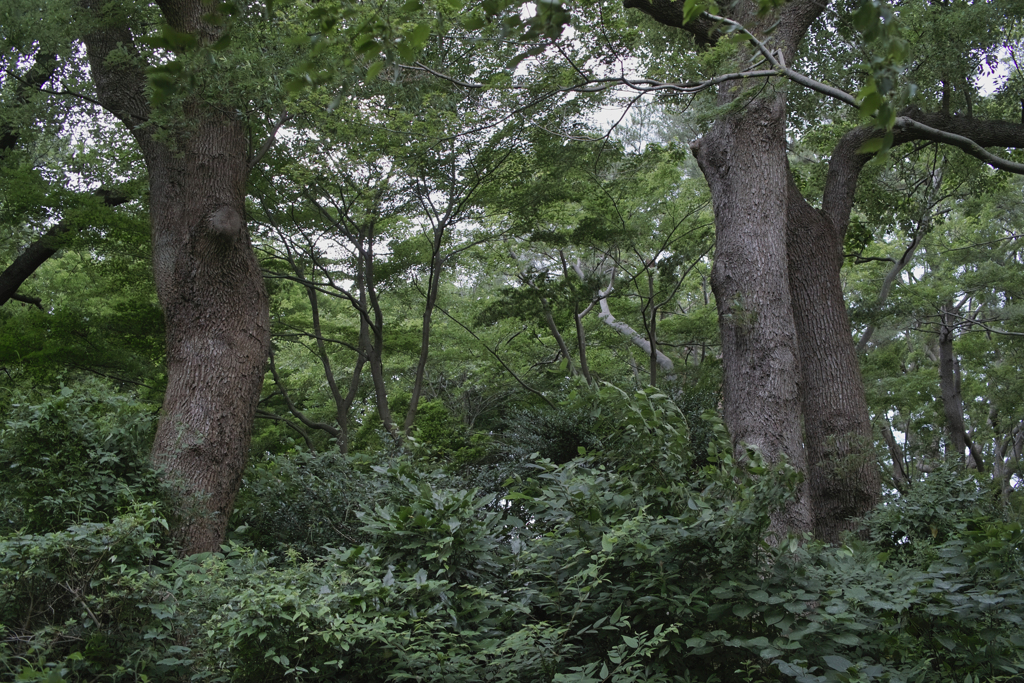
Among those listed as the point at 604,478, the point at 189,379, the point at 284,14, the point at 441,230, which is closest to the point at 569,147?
the point at 441,230

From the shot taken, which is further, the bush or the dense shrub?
the bush

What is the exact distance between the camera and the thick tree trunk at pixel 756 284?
19.0 feet

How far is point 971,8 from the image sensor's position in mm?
7340

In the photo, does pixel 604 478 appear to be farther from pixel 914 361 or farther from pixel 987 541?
pixel 914 361

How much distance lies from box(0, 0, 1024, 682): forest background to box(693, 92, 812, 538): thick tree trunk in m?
0.03

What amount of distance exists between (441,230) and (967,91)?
7.38 m

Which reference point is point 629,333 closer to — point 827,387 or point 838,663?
point 827,387

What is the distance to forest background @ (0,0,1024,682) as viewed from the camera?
275cm

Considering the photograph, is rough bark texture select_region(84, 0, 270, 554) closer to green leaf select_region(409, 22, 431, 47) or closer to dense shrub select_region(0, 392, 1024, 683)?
dense shrub select_region(0, 392, 1024, 683)

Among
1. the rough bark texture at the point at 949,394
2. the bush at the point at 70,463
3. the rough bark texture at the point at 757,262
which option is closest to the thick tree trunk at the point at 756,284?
the rough bark texture at the point at 757,262

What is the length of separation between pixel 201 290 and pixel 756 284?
4.89 m

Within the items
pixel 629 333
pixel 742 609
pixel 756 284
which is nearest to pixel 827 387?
pixel 756 284

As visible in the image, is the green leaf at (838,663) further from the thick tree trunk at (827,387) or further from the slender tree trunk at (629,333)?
the slender tree trunk at (629,333)

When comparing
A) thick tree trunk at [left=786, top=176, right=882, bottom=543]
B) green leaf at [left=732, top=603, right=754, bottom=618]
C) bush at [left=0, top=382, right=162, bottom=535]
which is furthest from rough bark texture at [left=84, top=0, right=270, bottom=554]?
thick tree trunk at [left=786, top=176, right=882, bottom=543]
